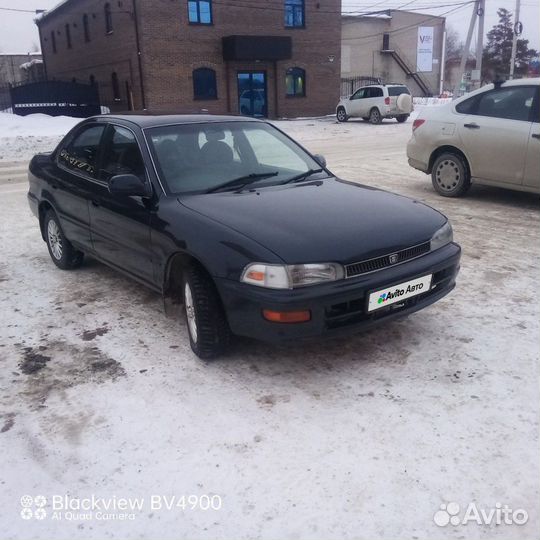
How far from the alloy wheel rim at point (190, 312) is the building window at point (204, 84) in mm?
25039

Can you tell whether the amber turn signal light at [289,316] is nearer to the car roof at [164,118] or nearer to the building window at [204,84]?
the car roof at [164,118]

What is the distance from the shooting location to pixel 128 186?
3838 mm

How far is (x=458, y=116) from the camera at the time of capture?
7848 millimetres

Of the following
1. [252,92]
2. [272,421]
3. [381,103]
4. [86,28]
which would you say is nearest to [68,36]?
[86,28]

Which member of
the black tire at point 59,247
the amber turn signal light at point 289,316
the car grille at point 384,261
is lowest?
the black tire at point 59,247

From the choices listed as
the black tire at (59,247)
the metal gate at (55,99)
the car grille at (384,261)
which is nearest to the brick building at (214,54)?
the metal gate at (55,99)

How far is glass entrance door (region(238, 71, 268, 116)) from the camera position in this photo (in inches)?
1126

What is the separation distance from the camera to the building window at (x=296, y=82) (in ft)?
98.2

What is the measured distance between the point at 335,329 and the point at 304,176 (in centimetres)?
167

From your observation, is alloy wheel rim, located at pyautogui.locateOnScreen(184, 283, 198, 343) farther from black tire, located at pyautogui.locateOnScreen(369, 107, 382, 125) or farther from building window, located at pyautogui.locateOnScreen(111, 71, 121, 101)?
building window, located at pyautogui.locateOnScreen(111, 71, 121, 101)

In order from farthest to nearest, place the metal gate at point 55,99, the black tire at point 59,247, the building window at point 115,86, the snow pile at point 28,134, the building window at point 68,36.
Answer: the building window at point 68,36 < the building window at point 115,86 < the metal gate at point 55,99 < the snow pile at point 28,134 < the black tire at point 59,247

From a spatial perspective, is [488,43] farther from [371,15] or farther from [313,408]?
[313,408]

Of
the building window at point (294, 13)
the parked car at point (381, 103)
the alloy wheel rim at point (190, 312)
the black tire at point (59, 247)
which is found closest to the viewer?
the alloy wheel rim at point (190, 312)

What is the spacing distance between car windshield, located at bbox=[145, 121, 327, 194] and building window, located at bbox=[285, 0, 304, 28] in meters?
26.8
